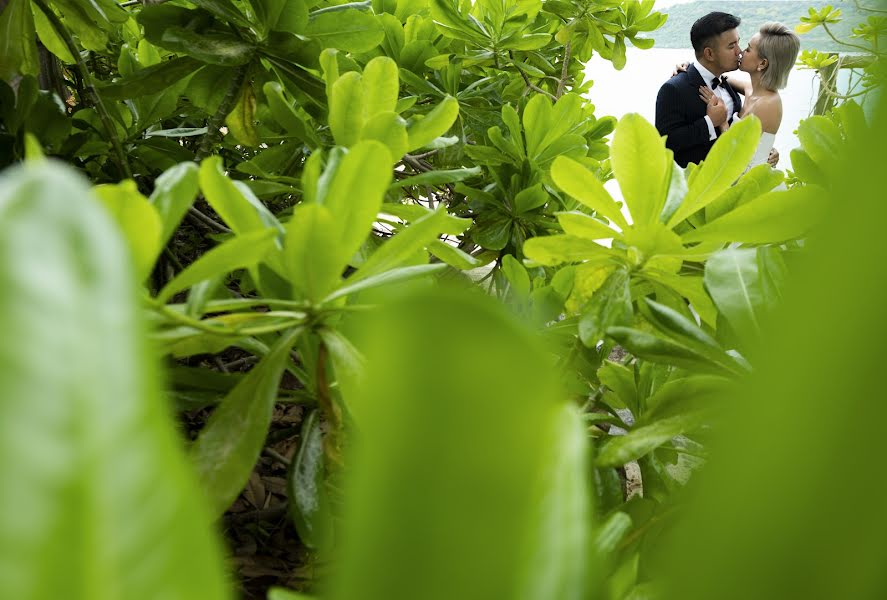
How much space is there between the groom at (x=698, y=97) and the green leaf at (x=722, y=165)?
2513 mm

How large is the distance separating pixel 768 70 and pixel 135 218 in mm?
3289

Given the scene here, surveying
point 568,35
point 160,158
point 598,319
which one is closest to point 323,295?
point 598,319

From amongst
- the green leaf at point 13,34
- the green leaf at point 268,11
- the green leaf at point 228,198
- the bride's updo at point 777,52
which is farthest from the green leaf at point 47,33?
the bride's updo at point 777,52

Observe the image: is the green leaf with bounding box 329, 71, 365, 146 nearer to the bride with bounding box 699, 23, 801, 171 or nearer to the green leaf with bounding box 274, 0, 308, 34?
the green leaf with bounding box 274, 0, 308, 34

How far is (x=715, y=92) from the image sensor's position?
2.93 metres

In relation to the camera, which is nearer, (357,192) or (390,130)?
(357,192)

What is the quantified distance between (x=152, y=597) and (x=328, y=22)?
63 cm

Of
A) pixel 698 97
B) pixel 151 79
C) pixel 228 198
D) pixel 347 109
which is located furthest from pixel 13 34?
pixel 698 97

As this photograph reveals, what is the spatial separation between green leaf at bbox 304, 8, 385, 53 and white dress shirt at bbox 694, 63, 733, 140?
248 centimetres

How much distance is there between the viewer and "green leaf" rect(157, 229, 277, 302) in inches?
9.7

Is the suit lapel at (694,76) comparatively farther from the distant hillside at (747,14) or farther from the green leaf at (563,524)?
the green leaf at (563,524)

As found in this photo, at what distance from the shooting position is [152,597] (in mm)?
91

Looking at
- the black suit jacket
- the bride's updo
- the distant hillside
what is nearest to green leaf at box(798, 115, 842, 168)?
the black suit jacket

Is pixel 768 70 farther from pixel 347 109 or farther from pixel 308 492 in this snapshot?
pixel 308 492
